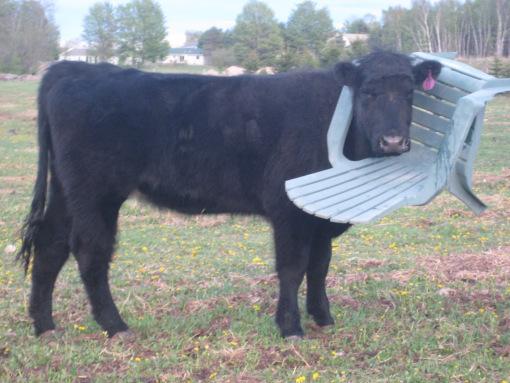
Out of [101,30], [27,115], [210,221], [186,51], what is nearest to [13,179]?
[210,221]

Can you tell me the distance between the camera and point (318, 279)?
5637 millimetres

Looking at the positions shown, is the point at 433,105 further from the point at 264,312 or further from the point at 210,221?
the point at 210,221

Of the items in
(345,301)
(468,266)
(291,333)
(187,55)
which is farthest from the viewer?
(187,55)

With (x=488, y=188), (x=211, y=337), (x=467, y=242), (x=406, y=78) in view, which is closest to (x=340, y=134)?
(x=406, y=78)

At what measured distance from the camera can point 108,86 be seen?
5.56 metres

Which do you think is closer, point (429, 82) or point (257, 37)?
point (429, 82)

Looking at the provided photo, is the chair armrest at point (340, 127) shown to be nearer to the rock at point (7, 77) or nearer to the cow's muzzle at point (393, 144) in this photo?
the cow's muzzle at point (393, 144)

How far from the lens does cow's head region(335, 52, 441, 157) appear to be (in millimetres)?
4980

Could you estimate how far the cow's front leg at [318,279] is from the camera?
555cm

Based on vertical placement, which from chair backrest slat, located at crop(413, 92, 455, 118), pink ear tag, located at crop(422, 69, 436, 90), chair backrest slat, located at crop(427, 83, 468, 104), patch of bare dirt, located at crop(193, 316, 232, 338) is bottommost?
patch of bare dirt, located at crop(193, 316, 232, 338)

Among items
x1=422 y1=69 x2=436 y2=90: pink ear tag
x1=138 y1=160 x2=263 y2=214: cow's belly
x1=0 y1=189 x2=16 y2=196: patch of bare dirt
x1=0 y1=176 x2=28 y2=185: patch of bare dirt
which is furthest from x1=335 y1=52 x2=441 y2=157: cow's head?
x1=0 y1=176 x2=28 y2=185: patch of bare dirt

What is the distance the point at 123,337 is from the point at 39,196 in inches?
49.6

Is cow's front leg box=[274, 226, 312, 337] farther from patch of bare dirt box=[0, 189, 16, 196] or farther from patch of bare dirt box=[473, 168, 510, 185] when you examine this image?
patch of bare dirt box=[473, 168, 510, 185]

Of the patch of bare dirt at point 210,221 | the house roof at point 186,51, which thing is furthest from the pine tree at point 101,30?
the patch of bare dirt at point 210,221
